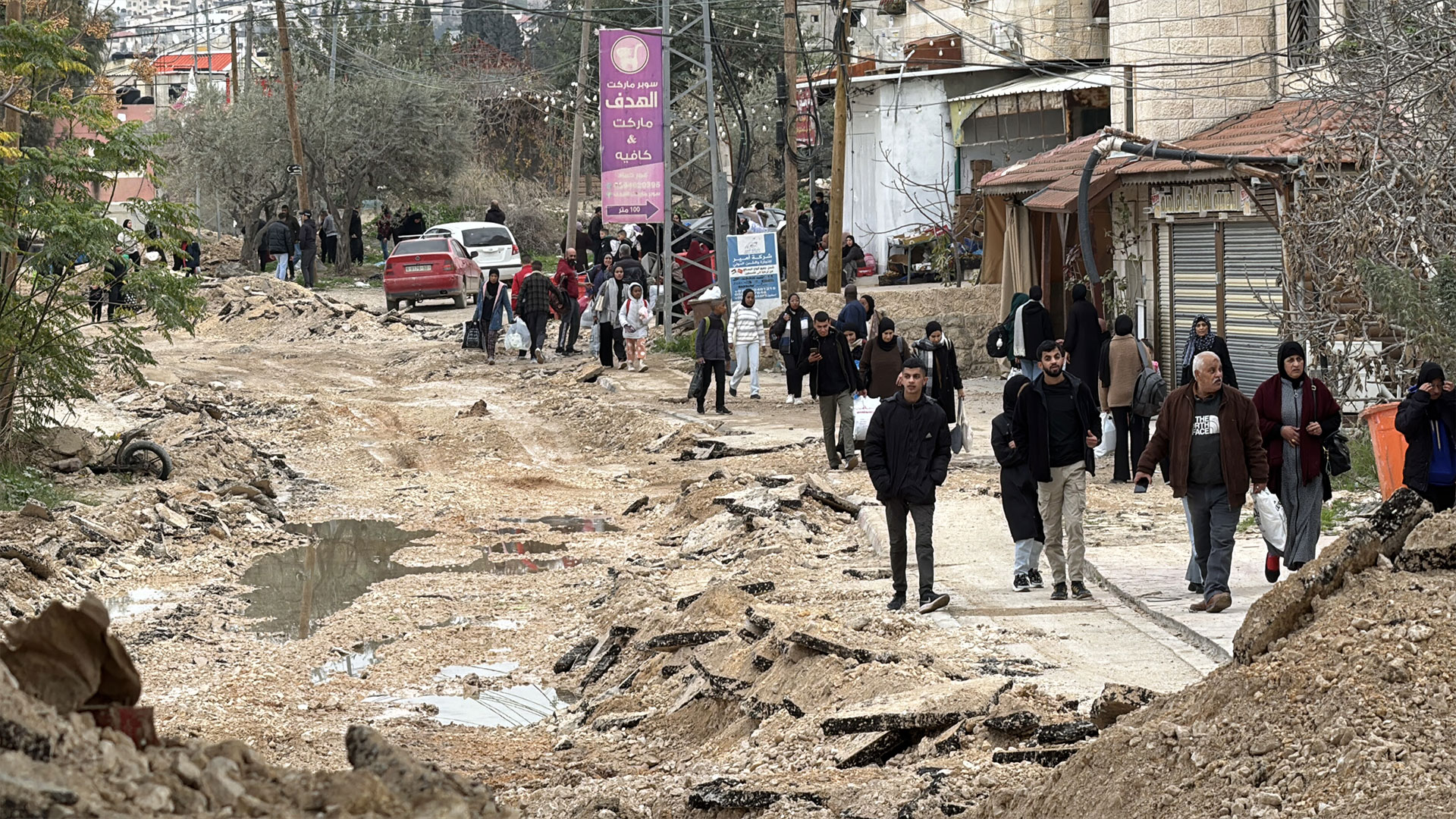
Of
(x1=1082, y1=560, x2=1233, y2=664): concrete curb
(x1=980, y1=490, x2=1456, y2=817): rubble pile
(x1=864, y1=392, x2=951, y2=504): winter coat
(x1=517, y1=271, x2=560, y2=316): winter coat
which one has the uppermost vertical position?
(x1=517, y1=271, x2=560, y2=316): winter coat

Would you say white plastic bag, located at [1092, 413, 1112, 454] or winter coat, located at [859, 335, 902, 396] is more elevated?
winter coat, located at [859, 335, 902, 396]

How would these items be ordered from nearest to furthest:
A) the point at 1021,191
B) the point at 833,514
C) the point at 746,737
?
the point at 746,737 → the point at 833,514 → the point at 1021,191

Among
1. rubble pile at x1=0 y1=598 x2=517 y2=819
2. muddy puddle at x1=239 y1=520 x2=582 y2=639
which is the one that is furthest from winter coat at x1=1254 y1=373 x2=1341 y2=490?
rubble pile at x1=0 y1=598 x2=517 y2=819

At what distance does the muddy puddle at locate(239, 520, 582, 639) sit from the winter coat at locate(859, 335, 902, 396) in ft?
12.1

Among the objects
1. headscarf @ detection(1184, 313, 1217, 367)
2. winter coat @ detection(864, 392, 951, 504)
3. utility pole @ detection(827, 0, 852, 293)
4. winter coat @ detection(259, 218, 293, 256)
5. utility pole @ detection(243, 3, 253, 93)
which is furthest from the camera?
utility pole @ detection(243, 3, 253, 93)

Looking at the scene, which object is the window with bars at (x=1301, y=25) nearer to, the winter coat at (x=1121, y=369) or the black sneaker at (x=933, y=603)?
the winter coat at (x=1121, y=369)

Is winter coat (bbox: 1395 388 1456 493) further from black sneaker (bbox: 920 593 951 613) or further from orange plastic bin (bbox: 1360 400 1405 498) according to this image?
black sneaker (bbox: 920 593 951 613)

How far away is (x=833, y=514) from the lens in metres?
14.8

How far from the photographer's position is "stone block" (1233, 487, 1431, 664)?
6.71 meters

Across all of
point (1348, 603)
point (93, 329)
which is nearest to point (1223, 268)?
point (1348, 603)

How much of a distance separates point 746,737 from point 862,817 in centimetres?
185

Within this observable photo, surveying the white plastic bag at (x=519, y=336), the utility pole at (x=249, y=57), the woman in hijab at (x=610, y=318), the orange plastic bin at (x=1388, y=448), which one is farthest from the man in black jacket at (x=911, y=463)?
the utility pole at (x=249, y=57)

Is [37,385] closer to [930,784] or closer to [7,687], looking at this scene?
[930,784]

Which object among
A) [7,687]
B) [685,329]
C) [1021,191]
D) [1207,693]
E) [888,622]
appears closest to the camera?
[7,687]
